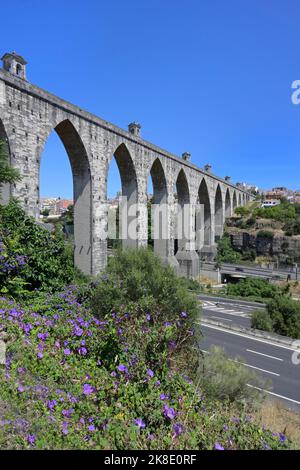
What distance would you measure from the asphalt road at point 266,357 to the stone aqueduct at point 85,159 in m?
7.65

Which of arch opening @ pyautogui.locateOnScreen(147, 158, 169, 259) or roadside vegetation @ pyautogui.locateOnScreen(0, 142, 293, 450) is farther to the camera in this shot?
arch opening @ pyautogui.locateOnScreen(147, 158, 169, 259)

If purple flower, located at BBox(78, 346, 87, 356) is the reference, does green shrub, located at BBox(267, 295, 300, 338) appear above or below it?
below

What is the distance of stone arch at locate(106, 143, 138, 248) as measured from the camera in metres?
21.8

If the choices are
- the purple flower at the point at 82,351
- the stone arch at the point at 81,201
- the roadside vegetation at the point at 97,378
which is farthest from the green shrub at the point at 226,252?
the purple flower at the point at 82,351

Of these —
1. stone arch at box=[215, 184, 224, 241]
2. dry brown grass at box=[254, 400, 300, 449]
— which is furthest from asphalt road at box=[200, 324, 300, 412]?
stone arch at box=[215, 184, 224, 241]

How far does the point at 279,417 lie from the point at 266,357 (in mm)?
5028

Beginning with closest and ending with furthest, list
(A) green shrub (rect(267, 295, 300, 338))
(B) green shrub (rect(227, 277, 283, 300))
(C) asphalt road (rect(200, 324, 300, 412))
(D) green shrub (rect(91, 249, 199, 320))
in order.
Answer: (D) green shrub (rect(91, 249, 199, 320)) < (C) asphalt road (rect(200, 324, 300, 412)) < (A) green shrub (rect(267, 295, 300, 338)) < (B) green shrub (rect(227, 277, 283, 300))

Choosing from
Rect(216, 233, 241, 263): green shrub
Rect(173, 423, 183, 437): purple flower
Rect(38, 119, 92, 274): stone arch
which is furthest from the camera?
Rect(216, 233, 241, 263): green shrub

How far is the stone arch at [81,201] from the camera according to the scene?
16875mm

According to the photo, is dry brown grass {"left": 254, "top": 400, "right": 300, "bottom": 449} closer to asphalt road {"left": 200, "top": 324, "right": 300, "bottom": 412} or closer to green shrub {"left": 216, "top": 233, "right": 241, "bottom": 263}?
asphalt road {"left": 200, "top": 324, "right": 300, "bottom": 412}

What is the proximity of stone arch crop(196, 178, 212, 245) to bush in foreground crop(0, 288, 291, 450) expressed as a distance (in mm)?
36337

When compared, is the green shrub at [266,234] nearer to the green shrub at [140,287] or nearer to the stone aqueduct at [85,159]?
the stone aqueduct at [85,159]

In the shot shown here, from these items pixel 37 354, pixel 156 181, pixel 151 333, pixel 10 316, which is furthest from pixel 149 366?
pixel 156 181
